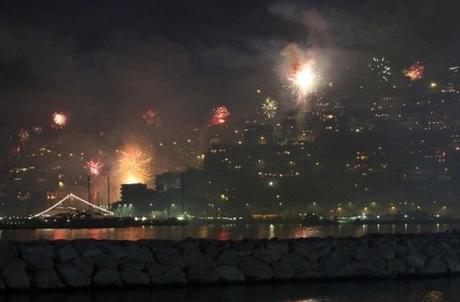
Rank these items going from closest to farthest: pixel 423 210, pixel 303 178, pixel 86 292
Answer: pixel 86 292 < pixel 423 210 < pixel 303 178

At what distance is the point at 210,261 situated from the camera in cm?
2112

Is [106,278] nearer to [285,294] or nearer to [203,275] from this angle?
[203,275]

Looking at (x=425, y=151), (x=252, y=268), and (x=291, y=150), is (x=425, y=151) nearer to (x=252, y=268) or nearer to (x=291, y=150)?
(x=291, y=150)

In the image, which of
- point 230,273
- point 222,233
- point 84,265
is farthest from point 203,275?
point 222,233

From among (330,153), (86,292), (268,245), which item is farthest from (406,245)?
(330,153)

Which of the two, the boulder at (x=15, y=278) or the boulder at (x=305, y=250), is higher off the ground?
the boulder at (x=305, y=250)

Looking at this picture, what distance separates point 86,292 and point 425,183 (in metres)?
153

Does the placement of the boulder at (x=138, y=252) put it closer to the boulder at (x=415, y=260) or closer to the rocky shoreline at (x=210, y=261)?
the rocky shoreline at (x=210, y=261)

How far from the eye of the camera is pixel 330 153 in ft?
597

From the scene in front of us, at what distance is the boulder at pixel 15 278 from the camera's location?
19078 mm

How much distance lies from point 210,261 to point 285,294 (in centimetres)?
271

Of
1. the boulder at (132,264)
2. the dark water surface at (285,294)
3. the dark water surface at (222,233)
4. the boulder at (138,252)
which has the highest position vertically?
the boulder at (138,252)

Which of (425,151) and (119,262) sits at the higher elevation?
(425,151)

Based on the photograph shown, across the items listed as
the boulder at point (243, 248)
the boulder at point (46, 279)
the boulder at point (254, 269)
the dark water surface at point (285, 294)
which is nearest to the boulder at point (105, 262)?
the dark water surface at point (285, 294)
